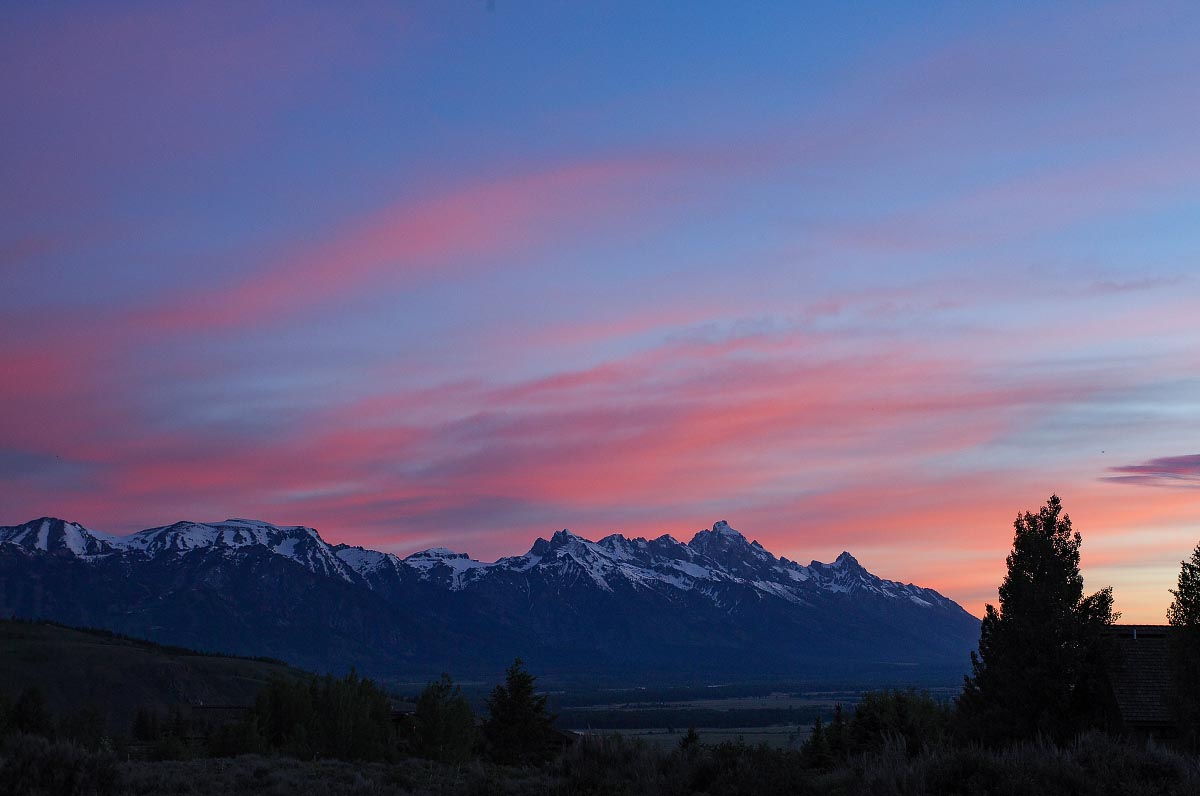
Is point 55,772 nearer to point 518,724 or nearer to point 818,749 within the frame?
point 818,749

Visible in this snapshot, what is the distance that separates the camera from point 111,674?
431ft

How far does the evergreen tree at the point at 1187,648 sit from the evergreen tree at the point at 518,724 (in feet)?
117

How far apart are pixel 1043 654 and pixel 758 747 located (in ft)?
75.9

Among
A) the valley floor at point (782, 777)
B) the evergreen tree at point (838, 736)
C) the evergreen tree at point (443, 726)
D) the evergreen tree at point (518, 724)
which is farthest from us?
the evergreen tree at point (518, 724)

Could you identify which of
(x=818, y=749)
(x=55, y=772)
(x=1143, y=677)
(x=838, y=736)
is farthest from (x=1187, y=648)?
(x=55, y=772)

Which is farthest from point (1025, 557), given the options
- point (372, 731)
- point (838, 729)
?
point (372, 731)

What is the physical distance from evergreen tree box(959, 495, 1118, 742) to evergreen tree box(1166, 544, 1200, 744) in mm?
3822

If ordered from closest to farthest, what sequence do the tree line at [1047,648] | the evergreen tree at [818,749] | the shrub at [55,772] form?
the shrub at [55,772] < the tree line at [1047,648] < the evergreen tree at [818,749]

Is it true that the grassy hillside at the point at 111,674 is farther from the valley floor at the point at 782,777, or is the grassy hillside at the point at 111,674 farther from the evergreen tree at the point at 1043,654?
the valley floor at the point at 782,777

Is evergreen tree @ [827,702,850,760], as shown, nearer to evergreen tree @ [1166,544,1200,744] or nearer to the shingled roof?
the shingled roof

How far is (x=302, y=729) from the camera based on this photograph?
59844mm

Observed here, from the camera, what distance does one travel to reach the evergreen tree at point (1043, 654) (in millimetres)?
43812

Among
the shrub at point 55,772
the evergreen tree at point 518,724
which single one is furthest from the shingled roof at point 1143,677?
the shrub at point 55,772

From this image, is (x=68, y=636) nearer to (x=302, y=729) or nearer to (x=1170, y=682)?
(x=302, y=729)
